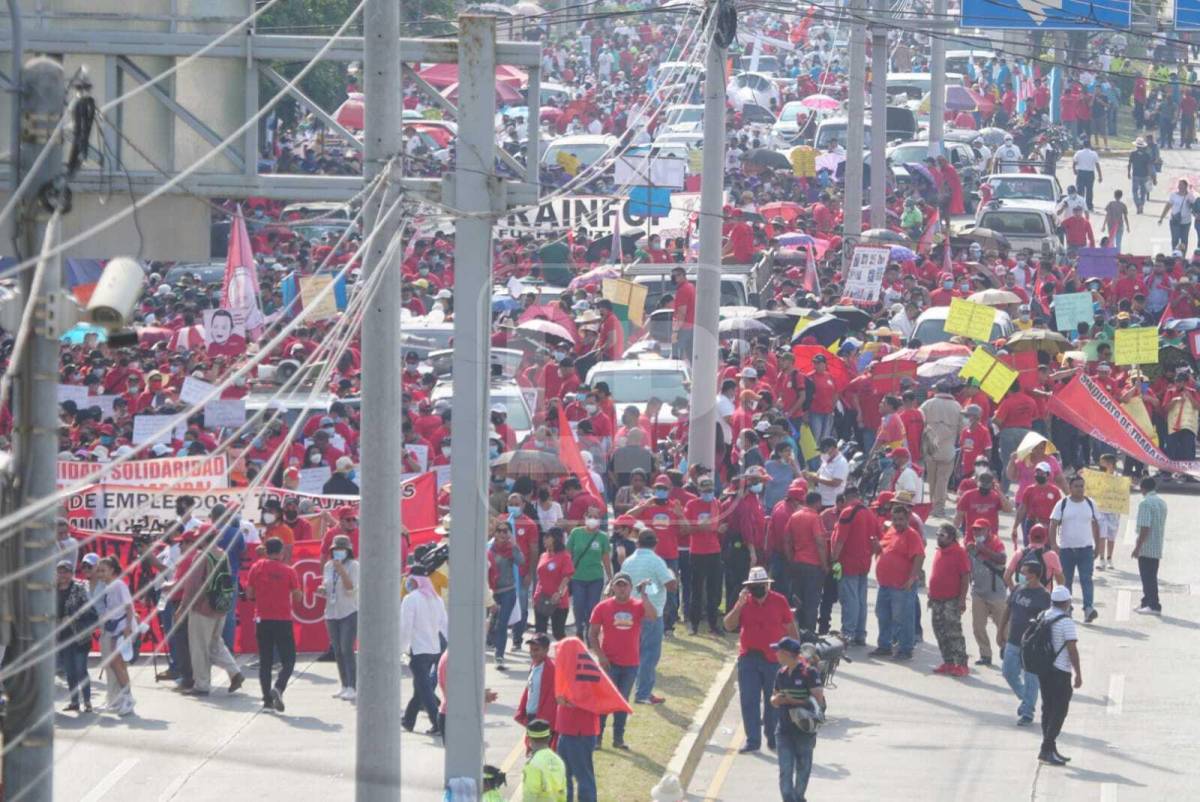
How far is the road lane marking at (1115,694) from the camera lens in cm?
1850

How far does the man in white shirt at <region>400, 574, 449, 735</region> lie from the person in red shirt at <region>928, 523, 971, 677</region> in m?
4.05

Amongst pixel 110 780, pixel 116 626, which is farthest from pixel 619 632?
pixel 116 626

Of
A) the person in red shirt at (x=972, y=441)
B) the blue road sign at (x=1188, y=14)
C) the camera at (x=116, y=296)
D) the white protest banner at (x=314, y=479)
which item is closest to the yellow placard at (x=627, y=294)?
the person in red shirt at (x=972, y=441)

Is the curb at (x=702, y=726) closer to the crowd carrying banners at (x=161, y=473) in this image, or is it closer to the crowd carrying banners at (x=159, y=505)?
the crowd carrying banners at (x=159, y=505)

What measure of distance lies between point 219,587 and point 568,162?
2815 centimetres

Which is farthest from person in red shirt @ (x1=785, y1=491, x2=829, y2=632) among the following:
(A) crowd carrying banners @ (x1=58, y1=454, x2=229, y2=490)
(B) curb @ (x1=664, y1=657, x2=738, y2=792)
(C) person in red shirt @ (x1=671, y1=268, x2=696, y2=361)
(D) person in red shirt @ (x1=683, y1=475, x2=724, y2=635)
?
(C) person in red shirt @ (x1=671, y1=268, x2=696, y2=361)

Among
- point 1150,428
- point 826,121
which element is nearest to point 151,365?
point 1150,428

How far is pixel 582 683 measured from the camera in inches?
623

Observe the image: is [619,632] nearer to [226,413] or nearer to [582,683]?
[582,683]

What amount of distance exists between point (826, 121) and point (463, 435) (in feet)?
127

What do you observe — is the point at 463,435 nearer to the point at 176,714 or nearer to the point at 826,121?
the point at 176,714

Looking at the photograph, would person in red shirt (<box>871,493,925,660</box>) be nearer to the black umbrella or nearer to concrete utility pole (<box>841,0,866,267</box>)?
concrete utility pole (<box>841,0,866,267</box>)

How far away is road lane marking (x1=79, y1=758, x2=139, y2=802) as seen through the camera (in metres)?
16.4

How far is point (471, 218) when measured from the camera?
1362 centimetres
